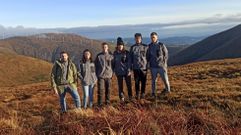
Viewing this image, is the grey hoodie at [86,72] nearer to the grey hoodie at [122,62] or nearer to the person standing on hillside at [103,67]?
the person standing on hillside at [103,67]

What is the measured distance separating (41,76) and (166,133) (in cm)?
15974

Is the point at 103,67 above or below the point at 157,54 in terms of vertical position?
below

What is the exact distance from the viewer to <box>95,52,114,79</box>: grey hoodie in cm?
1400

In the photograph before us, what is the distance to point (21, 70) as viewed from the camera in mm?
164250

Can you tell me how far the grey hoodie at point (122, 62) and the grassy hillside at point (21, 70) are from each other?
13631 centimetres

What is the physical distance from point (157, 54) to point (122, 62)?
51.1 inches

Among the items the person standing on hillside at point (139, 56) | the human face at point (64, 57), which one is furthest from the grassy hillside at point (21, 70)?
the human face at point (64, 57)

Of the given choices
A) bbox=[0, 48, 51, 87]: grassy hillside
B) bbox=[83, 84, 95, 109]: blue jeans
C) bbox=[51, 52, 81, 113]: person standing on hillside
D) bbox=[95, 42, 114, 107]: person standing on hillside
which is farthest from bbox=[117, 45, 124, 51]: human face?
bbox=[0, 48, 51, 87]: grassy hillside

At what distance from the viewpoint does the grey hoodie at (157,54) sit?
47.2ft

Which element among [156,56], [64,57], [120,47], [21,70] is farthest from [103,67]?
[21,70]

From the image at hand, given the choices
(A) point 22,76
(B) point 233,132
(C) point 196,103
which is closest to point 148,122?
(B) point 233,132

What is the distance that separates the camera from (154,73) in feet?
48.3

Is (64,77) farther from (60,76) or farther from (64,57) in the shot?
(64,57)

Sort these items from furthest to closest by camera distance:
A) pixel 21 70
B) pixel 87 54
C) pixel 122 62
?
pixel 21 70 → pixel 122 62 → pixel 87 54
